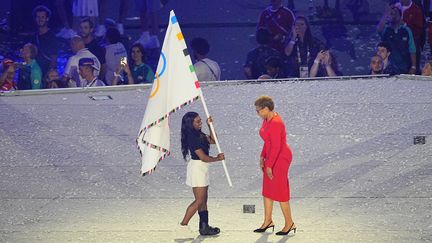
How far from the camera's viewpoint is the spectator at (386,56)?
74.1 feet

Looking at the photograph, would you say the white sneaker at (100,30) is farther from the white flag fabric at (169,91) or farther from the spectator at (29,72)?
the white flag fabric at (169,91)

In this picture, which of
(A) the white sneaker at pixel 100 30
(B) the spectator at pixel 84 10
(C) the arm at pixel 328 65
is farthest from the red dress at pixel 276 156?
(B) the spectator at pixel 84 10

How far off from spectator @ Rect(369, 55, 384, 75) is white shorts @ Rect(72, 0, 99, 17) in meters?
6.10

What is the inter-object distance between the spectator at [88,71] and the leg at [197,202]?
7.36 meters

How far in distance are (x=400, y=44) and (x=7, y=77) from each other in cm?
685

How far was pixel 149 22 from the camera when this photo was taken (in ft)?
86.6

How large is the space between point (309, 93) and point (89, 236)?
7.51m

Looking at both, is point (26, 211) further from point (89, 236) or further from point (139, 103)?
point (139, 103)

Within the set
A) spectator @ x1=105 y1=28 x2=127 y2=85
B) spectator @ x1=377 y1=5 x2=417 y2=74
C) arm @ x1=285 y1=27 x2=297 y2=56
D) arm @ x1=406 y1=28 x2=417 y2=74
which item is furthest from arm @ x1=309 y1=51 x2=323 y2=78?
spectator @ x1=105 y1=28 x2=127 y2=85

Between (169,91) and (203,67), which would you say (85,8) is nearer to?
(203,67)

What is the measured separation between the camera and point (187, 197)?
16.8 m

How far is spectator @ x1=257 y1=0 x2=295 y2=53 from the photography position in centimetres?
2383

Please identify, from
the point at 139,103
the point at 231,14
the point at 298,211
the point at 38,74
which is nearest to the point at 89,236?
the point at 298,211

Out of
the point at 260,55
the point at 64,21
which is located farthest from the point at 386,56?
the point at 64,21
